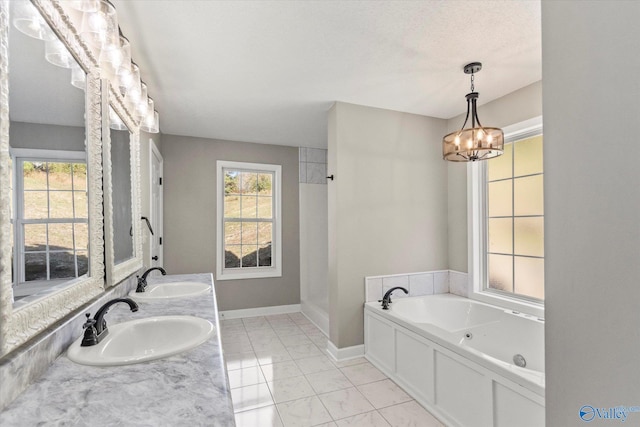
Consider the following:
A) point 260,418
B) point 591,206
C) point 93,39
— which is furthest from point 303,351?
point 591,206

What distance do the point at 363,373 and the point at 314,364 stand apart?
454 millimetres

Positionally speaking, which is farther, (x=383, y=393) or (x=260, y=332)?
(x=260, y=332)

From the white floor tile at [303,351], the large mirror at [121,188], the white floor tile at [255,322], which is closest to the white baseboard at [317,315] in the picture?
the white floor tile at [303,351]

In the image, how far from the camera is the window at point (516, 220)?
2.64 metres

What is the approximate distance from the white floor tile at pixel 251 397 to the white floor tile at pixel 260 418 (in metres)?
0.05

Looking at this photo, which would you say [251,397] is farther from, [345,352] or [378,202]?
[378,202]

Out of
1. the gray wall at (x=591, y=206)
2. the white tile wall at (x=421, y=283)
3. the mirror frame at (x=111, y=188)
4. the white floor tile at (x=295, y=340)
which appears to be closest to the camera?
the gray wall at (x=591, y=206)

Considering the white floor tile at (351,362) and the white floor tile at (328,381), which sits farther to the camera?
the white floor tile at (351,362)

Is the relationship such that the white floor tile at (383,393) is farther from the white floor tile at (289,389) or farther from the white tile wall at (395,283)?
the white tile wall at (395,283)

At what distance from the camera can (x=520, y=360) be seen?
2.41 m

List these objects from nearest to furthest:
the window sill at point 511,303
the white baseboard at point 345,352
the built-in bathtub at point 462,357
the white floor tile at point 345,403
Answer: the built-in bathtub at point 462,357 < the white floor tile at point 345,403 < the window sill at point 511,303 < the white baseboard at point 345,352

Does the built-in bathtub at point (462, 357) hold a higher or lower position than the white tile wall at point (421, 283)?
lower

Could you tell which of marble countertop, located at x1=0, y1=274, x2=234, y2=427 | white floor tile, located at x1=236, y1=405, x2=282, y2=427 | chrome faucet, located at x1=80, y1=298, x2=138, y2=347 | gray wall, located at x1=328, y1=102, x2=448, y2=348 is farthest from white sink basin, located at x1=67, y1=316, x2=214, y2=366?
gray wall, located at x1=328, y1=102, x2=448, y2=348

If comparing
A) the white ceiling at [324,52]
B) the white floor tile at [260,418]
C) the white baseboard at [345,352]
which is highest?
the white ceiling at [324,52]
